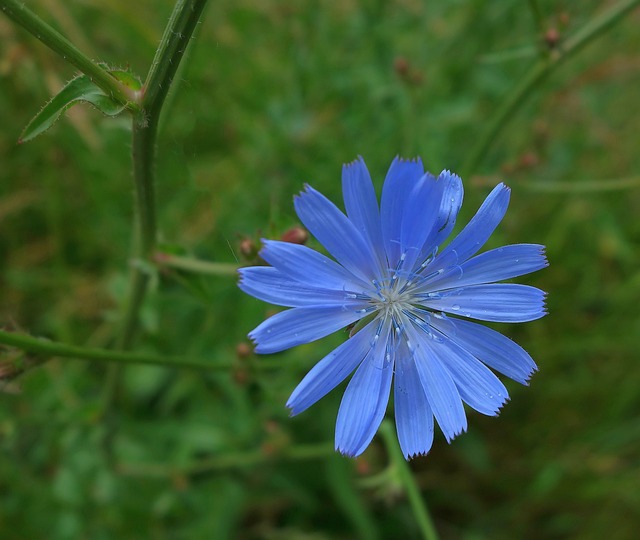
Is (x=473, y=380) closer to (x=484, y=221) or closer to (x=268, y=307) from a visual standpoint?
(x=484, y=221)

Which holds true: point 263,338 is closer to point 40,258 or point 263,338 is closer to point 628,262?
point 40,258

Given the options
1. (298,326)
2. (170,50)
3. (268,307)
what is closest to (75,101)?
(170,50)

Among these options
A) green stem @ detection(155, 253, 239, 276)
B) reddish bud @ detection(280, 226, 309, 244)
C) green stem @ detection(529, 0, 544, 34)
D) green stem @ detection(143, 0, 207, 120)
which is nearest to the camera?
green stem @ detection(143, 0, 207, 120)

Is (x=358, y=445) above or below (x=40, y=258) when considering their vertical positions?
below

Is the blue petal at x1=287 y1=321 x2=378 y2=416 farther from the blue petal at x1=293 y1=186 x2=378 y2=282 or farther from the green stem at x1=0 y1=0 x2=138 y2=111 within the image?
the green stem at x1=0 y1=0 x2=138 y2=111

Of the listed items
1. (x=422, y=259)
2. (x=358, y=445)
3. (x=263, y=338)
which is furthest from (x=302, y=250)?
(x=358, y=445)

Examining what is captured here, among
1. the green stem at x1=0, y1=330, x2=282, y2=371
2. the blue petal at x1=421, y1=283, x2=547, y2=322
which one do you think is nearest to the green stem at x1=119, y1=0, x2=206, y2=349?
the green stem at x1=0, y1=330, x2=282, y2=371
